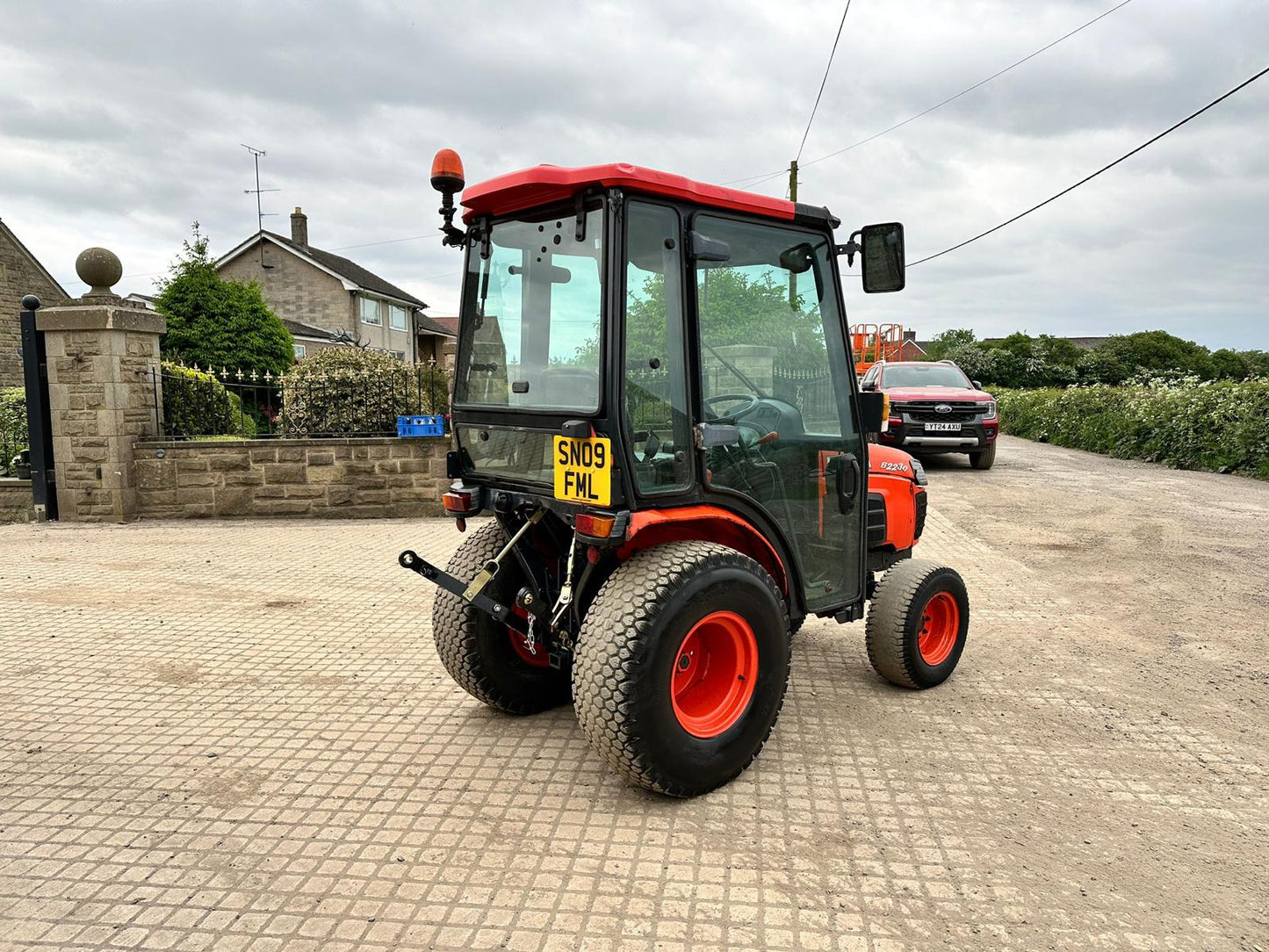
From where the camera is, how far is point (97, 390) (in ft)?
30.2

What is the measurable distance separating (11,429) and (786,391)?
1092 cm

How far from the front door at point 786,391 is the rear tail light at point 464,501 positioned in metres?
1.04

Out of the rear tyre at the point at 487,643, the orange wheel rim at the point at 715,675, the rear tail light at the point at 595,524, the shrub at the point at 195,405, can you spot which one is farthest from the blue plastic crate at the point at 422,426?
the rear tail light at the point at 595,524

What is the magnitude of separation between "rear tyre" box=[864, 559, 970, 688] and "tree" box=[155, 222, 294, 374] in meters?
20.9

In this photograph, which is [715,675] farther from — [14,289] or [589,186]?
[14,289]

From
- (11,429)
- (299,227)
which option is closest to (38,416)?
(11,429)

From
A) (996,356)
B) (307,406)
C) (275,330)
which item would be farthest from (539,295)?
(996,356)

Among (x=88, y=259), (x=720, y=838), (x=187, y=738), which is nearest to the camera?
(x=720, y=838)

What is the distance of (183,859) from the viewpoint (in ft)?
9.50

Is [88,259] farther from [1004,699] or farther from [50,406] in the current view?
[1004,699]

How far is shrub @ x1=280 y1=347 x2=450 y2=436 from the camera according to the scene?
399 inches

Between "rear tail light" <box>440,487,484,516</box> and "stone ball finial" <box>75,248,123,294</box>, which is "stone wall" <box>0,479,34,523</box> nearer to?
"stone ball finial" <box>75,248,123,294</box>

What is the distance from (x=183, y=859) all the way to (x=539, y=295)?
244cm

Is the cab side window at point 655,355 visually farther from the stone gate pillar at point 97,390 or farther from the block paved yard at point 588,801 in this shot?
the stone gate pillar at point 97,390
